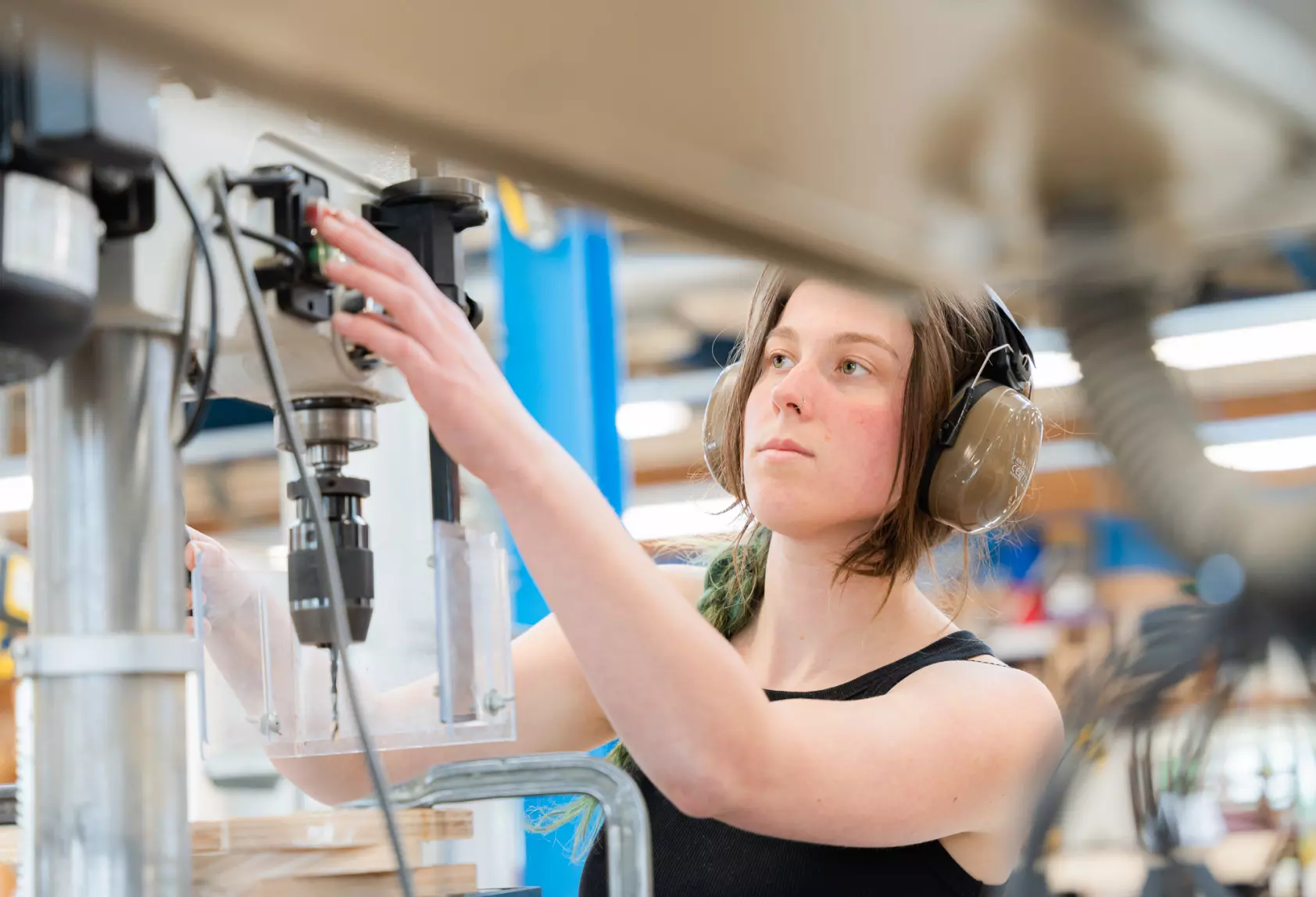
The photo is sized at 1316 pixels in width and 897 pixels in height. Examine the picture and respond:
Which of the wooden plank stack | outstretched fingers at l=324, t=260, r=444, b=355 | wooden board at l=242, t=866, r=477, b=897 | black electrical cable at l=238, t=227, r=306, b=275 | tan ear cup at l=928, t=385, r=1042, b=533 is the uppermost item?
black electrical cable at l=238, t=227, r=306, b=275

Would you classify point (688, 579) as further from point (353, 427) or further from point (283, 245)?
point (283, 245)

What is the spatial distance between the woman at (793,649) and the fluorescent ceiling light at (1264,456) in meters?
0.44

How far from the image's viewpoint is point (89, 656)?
619 mm

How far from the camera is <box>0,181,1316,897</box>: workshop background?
0.48 metres

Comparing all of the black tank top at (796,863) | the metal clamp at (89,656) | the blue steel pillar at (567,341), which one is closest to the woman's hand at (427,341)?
the metal clamp at (89,656)

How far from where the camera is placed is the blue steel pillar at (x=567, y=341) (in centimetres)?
233

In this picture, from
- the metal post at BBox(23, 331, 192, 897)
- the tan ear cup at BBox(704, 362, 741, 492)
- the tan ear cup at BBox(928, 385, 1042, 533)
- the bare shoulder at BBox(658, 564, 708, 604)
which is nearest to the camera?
the metal post at BBox(23, 331, 192, 897)

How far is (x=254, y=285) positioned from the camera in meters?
0.68

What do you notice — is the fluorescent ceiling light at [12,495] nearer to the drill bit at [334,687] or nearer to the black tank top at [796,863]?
the black tank top at [796,863]

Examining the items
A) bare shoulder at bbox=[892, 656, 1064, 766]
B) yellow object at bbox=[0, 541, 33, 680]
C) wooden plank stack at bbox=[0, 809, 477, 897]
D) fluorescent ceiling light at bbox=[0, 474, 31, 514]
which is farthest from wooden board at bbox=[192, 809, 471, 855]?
fluorescent ceiling light at bbox=[0, 474, 31, 514]

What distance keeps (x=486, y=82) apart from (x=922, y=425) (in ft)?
3.61

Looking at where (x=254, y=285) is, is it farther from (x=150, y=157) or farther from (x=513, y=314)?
(x=513, y=314)

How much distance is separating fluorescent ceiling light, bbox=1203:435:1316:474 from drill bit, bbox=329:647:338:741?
559 millimetres

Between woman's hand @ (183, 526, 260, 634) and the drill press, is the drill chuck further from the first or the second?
woman's hand @ (183, 526, 260, 634)
